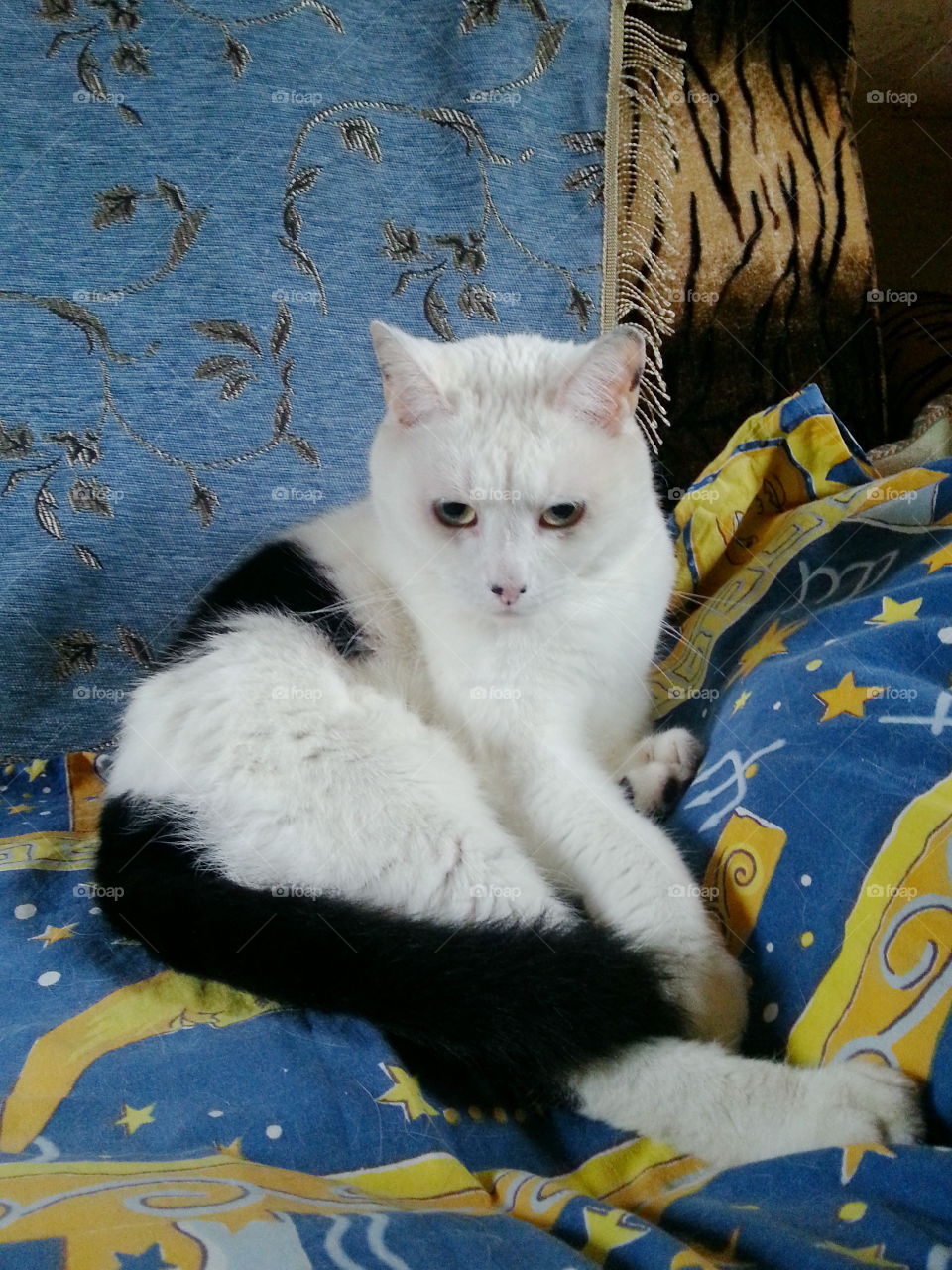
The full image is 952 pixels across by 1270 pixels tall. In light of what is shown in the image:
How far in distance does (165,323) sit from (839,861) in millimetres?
1229

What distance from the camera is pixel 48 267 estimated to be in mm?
1282

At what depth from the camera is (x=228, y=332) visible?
1340mm

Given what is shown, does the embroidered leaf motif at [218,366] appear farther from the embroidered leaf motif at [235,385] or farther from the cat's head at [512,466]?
the cat's head at [512,466]

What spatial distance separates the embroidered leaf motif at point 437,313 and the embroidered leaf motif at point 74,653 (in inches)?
30.8

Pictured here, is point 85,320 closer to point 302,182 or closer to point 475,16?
point 302,182

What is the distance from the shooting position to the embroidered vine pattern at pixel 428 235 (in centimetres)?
136

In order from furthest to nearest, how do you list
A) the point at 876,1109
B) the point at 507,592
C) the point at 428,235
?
the point at 428,235, the point at 507,592, the point at 876,1109

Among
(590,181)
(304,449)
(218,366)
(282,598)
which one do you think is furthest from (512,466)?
(590,181)

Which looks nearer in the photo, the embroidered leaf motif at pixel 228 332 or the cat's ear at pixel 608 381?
the cat's ear at pixel 608 381

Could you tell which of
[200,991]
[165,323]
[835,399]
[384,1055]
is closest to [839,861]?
[384,1055]

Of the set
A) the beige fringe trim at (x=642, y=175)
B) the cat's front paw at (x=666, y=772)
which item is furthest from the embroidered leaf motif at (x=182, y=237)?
the cat's front paw at (x=666, y=772)

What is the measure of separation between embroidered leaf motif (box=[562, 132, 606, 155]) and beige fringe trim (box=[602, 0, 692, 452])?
0.01 m

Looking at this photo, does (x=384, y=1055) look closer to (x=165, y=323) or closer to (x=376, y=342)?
(x=376, y=342)

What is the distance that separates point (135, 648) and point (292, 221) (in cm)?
75
